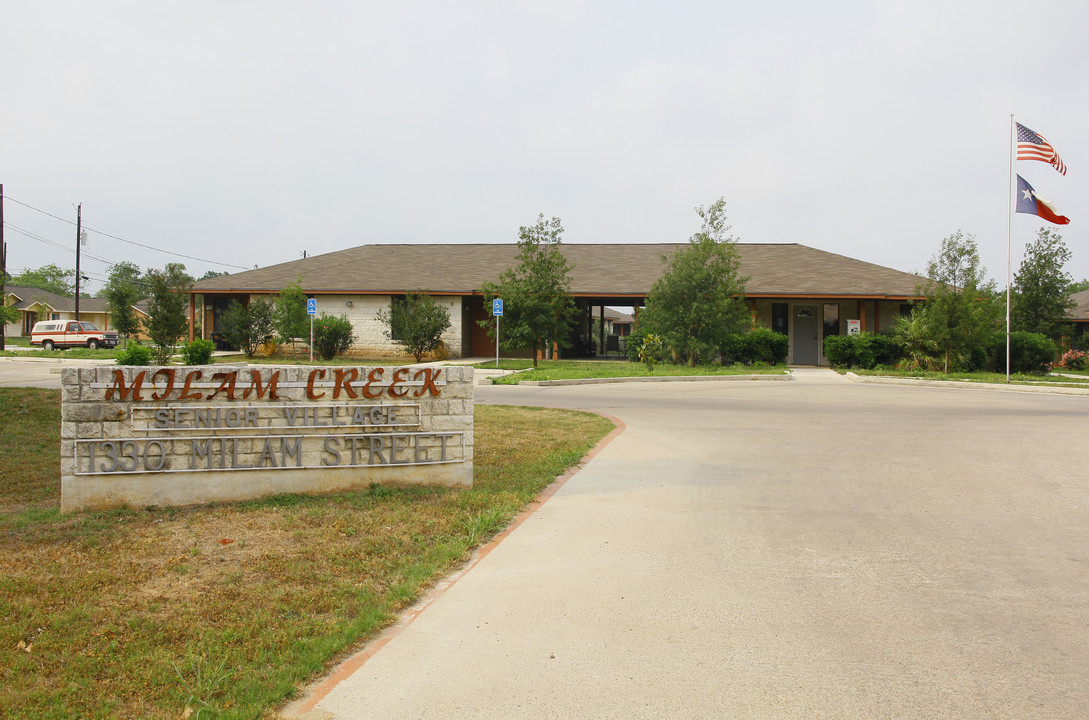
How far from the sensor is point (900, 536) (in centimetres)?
673

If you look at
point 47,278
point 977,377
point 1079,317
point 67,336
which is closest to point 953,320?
point 977,377

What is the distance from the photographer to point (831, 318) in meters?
33.1

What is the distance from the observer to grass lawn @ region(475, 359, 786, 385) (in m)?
24.0

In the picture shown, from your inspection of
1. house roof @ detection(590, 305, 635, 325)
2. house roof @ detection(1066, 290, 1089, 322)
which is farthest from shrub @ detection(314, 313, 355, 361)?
house roof @ detection(1066, 290, 1089, 322)

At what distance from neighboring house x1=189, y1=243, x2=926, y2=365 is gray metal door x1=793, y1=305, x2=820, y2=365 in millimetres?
42

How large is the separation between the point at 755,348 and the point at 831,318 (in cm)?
589

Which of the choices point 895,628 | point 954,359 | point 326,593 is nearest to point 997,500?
point 895,628

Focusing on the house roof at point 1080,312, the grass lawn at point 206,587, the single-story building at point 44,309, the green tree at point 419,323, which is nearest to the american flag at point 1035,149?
the house roof at point 1080,312

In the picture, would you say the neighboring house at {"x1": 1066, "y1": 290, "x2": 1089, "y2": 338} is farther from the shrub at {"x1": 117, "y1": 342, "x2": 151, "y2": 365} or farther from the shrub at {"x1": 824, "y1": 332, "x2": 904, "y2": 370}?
the shrub at {"x1": 117, "y1": 342, "x2": 151, "y2": 365}

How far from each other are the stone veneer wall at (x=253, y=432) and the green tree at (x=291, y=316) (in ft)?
79.4

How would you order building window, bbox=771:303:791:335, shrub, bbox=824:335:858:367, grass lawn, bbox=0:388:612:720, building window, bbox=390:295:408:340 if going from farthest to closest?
1. building window, bbox=771:303:791:335
2. building window, bbox=390:295:408:340
3. shrub, bbox=824:335:858:367
4. grass lawn, bbox=0:388:612:720

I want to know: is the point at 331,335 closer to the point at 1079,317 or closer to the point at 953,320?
the point at 953,320

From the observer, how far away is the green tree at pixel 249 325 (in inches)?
1281

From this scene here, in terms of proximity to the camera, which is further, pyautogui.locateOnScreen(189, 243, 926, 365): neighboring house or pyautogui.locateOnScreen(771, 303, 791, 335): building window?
pyautogui.locateOnScreen(771, 303, 791, 335): building window
